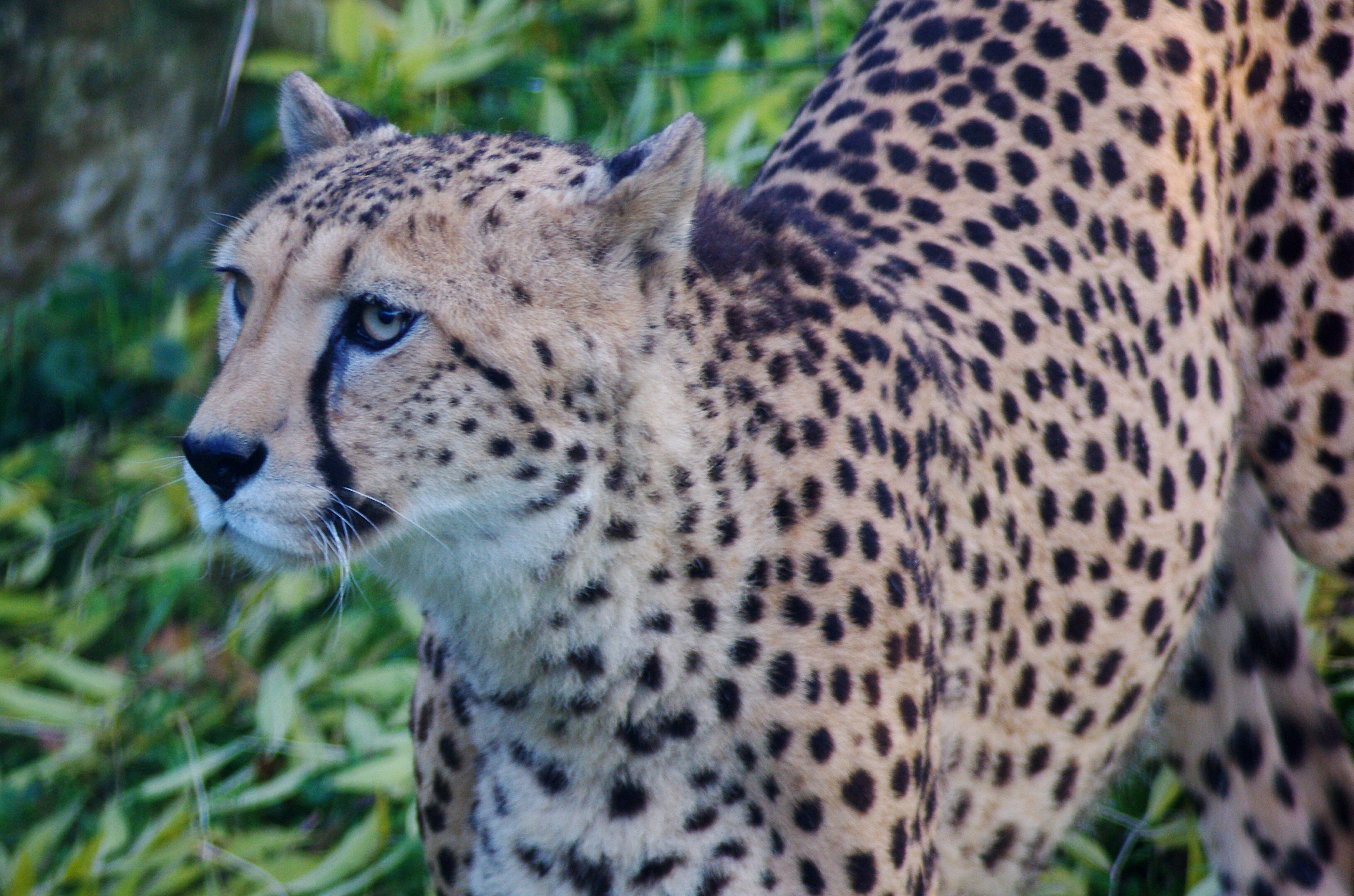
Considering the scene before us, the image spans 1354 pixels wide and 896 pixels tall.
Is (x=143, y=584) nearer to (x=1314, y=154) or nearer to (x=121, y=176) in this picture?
(x=121, y=176)

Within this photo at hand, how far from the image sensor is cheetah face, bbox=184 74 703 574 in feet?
5.24

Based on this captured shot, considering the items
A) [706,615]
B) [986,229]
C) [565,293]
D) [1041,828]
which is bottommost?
[1041,828]

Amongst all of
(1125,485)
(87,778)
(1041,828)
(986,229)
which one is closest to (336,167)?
(986,229)

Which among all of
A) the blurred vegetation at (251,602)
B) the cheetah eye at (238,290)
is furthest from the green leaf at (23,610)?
the cheetah eye at (238,290)

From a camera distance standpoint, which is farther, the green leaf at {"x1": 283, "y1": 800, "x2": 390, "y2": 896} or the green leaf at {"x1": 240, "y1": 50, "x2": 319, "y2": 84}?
the green leaf at {"x1": 240, "y1": 50, "x2": 319, "y2": 84}

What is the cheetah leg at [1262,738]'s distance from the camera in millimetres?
2561

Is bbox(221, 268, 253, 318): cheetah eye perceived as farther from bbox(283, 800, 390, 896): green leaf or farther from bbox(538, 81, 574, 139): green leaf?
bbox(538, 81, 574, 139): green leaf

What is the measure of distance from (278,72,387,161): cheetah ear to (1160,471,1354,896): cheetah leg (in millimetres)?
1501

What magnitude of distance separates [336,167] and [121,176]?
8.53 ft

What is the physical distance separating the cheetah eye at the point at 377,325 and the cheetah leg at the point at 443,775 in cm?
48

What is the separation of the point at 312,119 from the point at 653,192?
55 cm

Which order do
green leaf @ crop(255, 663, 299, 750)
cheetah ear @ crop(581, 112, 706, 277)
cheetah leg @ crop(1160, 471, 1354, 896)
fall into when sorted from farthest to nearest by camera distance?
1. green leaf @ crop(255, 663, 299, 750)
2. cheetah leg @ crop(1160, 471, 1354, 896)
3. cheetah ear @ crop(581, 112, 706, 277)

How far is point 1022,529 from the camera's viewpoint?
A: 213cm

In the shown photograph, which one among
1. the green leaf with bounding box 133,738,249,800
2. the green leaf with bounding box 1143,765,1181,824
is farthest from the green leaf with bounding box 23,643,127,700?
the green leaf with bounding box 1143,765,1181,824
